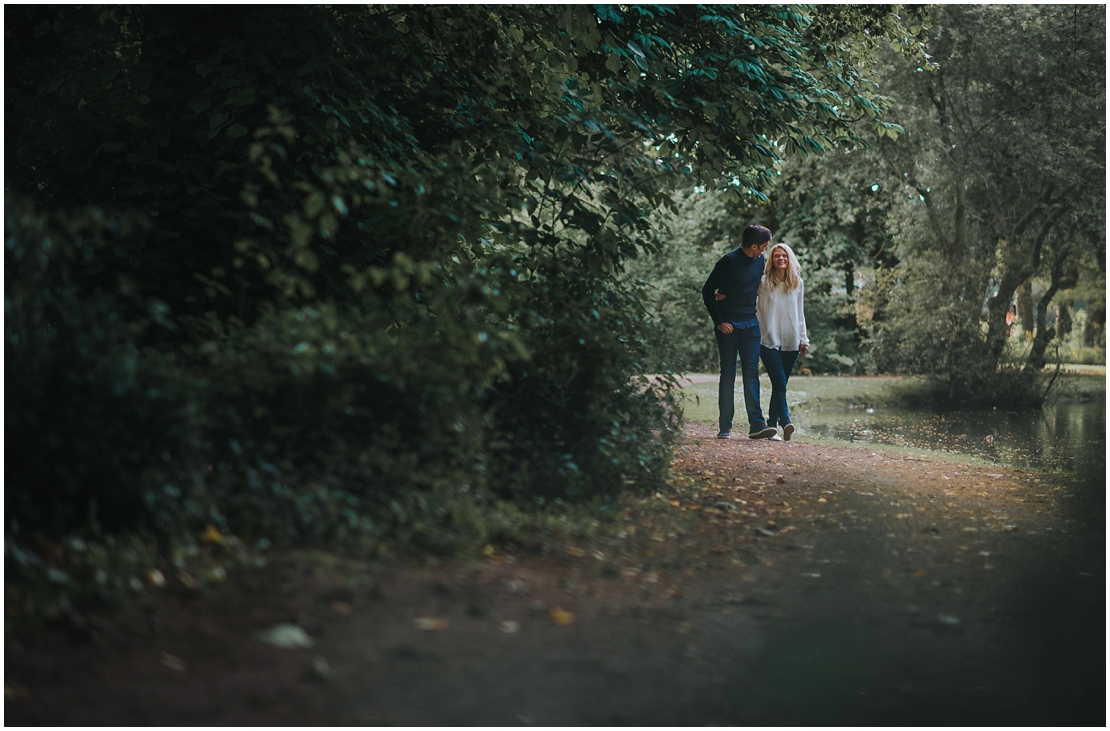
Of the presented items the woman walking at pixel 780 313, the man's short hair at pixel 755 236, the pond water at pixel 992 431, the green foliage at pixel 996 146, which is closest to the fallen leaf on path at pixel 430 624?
the man's short hair at pixel 755 236

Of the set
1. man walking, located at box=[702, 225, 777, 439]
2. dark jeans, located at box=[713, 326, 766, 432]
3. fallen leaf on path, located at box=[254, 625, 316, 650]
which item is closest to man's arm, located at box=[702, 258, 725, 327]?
man walking, located at box=[702, 225, 777, 439]

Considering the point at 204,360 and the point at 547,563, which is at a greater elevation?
the point at 204,360

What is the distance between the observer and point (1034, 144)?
17250 millimetres

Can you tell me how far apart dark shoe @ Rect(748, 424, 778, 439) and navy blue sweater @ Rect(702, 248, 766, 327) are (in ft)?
4.39

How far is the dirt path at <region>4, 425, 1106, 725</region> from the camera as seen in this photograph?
3.28 m

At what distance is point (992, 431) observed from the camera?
45.5ft

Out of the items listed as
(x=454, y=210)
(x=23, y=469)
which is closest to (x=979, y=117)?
(x=454, y=210)

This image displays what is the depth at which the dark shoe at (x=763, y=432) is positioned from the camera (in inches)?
416

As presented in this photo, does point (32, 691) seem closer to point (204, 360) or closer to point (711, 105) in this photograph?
point (204, 360)

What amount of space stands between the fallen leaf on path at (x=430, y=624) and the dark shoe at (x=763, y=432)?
Answer: 7.26 m

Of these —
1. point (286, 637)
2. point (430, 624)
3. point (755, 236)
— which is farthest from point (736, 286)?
point (286, 637)

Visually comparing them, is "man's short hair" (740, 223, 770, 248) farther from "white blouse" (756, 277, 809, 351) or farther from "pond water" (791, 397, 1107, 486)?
"pond water" (791, 397, 1107, 486)

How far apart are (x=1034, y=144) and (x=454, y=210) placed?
610 inches

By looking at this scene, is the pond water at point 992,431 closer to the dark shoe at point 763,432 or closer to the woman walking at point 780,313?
the dark shoe at point 763,432
